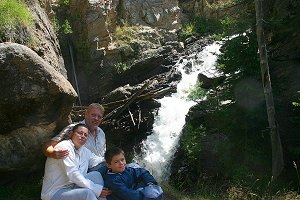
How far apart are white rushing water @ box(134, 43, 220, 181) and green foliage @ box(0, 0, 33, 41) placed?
5922mm

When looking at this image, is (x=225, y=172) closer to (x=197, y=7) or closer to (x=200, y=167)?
(x=200, y=167)

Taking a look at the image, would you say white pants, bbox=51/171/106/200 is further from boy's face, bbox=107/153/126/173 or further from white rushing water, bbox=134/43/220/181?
white rushing water, bbox=134/43/220/181

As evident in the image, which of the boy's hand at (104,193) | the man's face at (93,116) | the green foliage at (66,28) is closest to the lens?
the boy's hand at (104,193)

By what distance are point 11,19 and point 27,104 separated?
2.20 metres

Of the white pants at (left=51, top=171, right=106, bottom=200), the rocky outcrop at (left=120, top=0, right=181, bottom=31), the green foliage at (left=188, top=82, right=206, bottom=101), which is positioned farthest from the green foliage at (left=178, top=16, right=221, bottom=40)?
the white pants at (left=51, top=171, right=106, bottom=200)

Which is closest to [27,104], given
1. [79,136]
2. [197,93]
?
[79,136]

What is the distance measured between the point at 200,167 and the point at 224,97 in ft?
7.77

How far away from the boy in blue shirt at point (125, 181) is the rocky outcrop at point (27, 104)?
2821 millimetres

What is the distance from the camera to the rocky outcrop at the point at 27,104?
6.79 m

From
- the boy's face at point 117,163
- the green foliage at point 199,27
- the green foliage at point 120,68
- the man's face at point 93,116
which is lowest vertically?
the boy's face at point 117,163

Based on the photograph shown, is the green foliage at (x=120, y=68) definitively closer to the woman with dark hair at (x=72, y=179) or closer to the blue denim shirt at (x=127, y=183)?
the woman with dark hair at (x=72, y=179)

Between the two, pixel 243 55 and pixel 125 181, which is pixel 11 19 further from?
pixel 243 55

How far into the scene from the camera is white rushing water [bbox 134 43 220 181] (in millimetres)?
13106

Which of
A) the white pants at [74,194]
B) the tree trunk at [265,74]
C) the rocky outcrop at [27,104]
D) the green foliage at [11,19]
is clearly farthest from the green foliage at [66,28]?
the white pants at [74,194]
